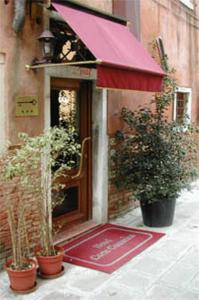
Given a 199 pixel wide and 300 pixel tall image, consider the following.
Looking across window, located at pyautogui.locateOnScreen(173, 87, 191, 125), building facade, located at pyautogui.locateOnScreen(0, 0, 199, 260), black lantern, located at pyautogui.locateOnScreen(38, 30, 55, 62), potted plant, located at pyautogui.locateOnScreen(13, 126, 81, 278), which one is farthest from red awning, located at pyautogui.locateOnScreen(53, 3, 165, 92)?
window, located at pyautogui.locateOnScreen(173, 87, 191, 125)

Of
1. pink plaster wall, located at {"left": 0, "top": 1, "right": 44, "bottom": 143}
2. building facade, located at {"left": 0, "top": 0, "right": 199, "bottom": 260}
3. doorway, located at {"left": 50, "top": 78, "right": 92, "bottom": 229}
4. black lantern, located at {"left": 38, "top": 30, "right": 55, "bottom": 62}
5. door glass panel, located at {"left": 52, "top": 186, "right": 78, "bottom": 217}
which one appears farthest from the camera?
door glass panel, located at {"left": 52, "top": 186, "right": 78, "bottom": 217}

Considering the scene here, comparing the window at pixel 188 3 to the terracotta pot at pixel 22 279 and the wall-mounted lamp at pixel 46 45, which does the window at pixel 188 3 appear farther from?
the terracotta pot at pixel 22 279

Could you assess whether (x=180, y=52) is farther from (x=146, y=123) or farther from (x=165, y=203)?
(x=165, y=203)

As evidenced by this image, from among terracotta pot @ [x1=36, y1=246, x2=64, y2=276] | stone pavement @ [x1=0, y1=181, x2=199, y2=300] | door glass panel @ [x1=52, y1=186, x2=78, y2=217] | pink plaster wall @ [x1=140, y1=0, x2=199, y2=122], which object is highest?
pink plaster wall @ [x1=140, y1=0, x2=199, y2=122]

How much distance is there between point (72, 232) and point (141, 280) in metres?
2.30

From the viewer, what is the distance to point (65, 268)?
6.26 m

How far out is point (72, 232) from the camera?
785cm

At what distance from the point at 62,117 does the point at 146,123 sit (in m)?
1.80

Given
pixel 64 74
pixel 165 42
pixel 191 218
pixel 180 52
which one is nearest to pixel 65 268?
pixel 64 74

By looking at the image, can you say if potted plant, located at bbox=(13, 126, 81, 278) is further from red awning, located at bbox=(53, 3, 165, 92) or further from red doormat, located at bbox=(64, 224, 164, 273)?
red awning, located at bbox=(53, 3, 165, 92)

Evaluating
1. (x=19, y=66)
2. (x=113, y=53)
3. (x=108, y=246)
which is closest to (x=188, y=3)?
(x=113, y=53)

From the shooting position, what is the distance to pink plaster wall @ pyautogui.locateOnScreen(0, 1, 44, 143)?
5914 mm

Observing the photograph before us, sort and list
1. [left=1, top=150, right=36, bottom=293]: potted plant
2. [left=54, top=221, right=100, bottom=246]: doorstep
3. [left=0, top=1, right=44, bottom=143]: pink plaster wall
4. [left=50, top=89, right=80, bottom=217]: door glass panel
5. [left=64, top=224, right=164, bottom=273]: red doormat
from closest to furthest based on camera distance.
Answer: [left=1, top=150, right=36, bottom=293]: potted plant → [left=0, top=1, right=44, bottom=143]: pink plaster wall → [left=64, top=224, right=164, bottom=273]: red doormat → [left=54, top=221, right=100, bottom=246]: doorstep → [left=50, top=89, right=80, bottom=217]: door glass panel

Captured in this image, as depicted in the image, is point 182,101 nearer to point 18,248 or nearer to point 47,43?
point 47,43
